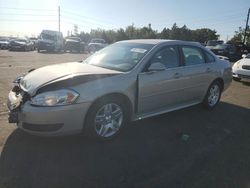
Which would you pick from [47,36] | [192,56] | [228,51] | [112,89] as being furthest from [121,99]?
[47,36]

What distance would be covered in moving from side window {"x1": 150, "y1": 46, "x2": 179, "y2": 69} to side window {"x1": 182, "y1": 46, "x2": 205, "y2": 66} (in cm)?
29

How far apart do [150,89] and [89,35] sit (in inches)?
2757

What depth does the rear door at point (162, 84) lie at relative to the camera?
470 cm

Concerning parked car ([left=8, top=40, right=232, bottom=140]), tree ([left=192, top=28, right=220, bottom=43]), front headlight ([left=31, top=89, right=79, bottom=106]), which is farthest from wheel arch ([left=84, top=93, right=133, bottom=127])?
tree ([left=192, top=28, right=220, bottom=43])

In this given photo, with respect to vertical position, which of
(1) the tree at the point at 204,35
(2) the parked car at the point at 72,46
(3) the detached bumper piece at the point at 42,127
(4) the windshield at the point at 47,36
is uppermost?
(1) the tree at the point at 204,35

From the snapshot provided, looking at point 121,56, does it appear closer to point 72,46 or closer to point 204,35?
point 72,46

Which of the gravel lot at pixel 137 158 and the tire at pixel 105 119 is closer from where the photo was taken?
the gravel lot at pixel 137 158

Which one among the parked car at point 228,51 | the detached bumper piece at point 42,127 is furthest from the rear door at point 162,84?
the parked car at point 228,51

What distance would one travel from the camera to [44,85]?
3922 millimetres

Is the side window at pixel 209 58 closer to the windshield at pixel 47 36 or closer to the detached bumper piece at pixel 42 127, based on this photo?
the detached bumper piece at pixel 42 127

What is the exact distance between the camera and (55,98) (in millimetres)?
3775

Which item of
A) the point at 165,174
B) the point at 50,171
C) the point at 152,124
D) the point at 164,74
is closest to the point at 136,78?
the point at 164,74

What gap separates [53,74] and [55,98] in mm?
666

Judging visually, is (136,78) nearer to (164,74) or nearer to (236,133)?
(164,74)
